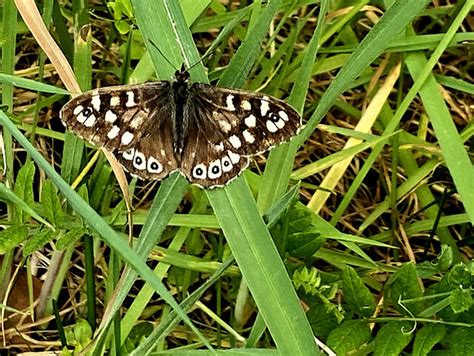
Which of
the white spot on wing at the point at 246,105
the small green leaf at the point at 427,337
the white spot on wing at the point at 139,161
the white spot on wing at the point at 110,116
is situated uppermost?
the white spot on wing at the point at 110,116

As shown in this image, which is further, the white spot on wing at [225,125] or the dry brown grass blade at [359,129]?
the dry brown grass blade at [359,129]

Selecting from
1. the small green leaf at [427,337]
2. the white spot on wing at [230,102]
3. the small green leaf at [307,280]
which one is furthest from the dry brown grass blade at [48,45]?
the small green leaf at [427,337]

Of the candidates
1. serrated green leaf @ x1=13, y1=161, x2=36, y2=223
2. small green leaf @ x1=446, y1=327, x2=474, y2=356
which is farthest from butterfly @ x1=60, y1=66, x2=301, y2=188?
small green leaf @ x1=446, y1=327, x2=474, y2=356

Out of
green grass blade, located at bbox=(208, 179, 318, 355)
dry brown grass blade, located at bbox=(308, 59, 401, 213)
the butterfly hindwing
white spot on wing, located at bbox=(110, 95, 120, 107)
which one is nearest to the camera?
green grass blade, located at bbox=(208, 179, 318, 355)

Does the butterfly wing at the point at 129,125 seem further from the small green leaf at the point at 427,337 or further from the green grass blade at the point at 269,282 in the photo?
the small green leaf at the point at 427,337

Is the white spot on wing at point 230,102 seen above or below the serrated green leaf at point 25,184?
above

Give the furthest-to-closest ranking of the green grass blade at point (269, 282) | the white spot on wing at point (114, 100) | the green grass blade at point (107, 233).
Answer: the white spot on wing at point (114, 100), the green grass blade at point (269, 282), the green grass blade at point (107, 233)

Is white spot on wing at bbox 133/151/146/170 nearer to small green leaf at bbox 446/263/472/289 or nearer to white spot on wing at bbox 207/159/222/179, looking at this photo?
white spot on wing at bbox 207/159/222/179

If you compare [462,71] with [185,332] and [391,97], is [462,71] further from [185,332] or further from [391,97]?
[185,332]
